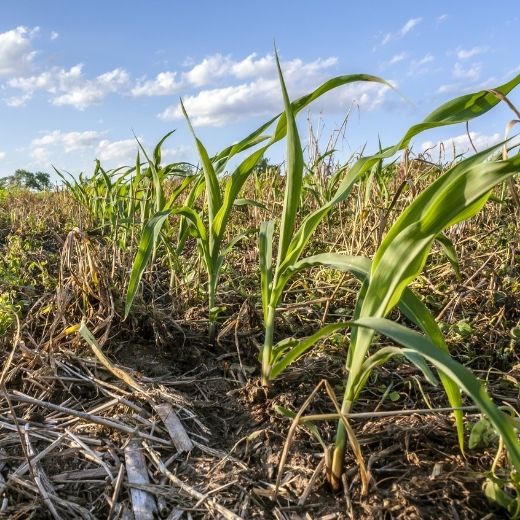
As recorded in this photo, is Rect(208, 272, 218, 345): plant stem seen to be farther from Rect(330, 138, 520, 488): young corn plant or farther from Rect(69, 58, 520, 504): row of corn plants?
Rect(330, 138, 520, 488): young corn plant

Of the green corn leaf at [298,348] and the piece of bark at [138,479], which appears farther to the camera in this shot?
the piece of bark at [138,479]

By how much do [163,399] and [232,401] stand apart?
18 centimetres

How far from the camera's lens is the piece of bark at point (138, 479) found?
3.46ft

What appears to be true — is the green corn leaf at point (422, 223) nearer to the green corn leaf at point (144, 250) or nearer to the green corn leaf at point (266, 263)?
the green corn leaf at point (266, 263)

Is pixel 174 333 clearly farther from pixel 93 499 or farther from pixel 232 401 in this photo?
pixel 93 499

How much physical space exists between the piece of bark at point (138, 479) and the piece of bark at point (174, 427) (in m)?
0.08

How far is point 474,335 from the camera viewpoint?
165 cm

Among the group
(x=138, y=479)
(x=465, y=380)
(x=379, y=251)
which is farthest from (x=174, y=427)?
(x=465, y=380)

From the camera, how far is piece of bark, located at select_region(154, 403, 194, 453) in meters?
1.22

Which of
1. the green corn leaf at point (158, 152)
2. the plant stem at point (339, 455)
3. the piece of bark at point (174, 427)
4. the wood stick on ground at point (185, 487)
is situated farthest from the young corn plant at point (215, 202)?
the green corn leaf at point (158, 152)

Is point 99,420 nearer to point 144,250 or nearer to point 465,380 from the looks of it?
point 144,250

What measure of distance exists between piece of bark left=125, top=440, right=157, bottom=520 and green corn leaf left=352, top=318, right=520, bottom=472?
0.62 meters

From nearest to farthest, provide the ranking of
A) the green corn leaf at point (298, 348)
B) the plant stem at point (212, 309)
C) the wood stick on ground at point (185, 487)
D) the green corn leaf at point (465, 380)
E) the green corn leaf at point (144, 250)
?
the green corn leaf at point (465, 380), the green corn leaf at point (298, 348), the wood stick on ground at point (185, 487), the green corn leaf at point (144, 250), the plant stem at point (212, 309)

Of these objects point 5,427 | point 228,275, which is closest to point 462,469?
point 5,427
